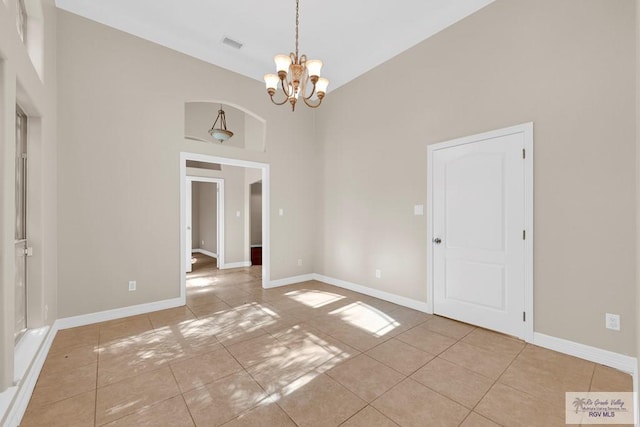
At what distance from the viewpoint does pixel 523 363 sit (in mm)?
2322

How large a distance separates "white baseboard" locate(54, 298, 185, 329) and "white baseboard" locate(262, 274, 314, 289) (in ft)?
4.58

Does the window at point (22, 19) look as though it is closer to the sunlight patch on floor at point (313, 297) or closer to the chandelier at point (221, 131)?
the chandelier at point (221, 131)

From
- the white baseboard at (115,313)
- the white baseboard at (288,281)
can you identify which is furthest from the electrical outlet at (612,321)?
the white baseboard at (115,313)

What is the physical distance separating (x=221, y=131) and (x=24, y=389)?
4.11 m

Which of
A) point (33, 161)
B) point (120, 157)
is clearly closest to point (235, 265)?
point (120, 157)

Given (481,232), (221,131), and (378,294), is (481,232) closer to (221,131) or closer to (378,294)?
(378,294)

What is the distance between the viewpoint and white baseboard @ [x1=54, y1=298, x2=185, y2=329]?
3.04 metres

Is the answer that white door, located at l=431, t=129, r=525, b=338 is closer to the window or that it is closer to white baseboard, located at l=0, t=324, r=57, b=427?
white baseboard, located at l=0, t=324, r=57, b=427

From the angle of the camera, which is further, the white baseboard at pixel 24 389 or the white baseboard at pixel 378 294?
the white baseboard at pixel 378 294

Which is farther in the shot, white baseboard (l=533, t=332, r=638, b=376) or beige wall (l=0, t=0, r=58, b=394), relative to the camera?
white baseboard (l=533, t=332, r=638, b=376)

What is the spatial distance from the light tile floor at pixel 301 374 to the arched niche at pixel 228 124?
3.62m

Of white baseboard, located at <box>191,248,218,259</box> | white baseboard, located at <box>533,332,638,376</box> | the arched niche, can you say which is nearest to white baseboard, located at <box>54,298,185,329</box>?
the arched niche

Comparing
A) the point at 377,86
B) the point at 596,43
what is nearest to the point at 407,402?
the point at 596,43

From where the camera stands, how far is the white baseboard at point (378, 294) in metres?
3.62
